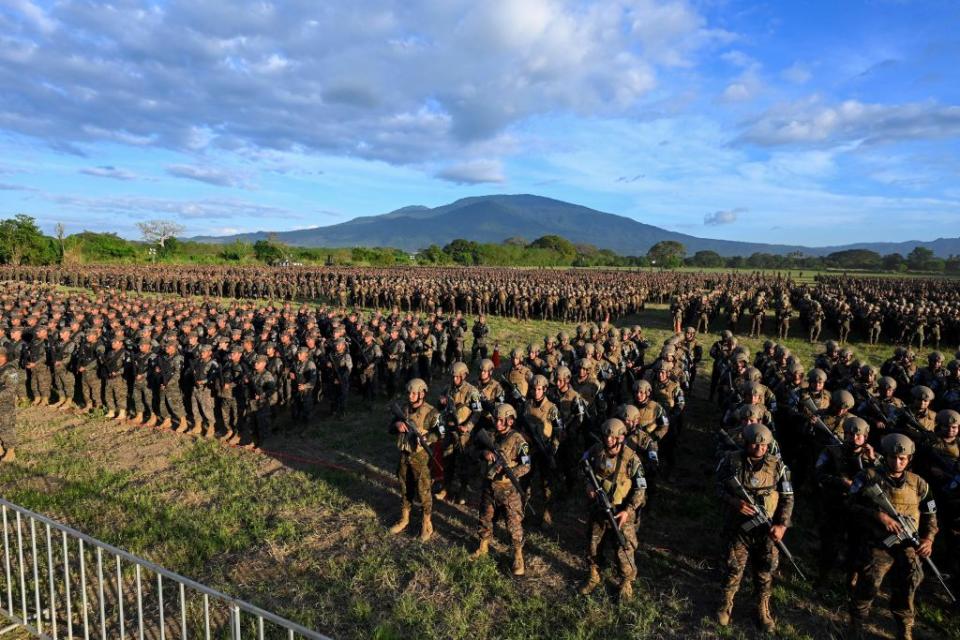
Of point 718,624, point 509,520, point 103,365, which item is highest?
point 103,365

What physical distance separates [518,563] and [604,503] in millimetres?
1479

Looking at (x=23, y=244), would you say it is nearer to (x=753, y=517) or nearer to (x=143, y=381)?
(x=143, y=381)

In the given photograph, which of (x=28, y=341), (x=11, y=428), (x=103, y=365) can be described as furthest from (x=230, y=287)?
(x=11, y=428)

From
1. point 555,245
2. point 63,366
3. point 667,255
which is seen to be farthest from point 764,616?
point 555,245

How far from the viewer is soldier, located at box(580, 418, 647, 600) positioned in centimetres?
583

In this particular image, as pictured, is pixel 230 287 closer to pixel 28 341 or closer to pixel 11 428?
pixel 28 341

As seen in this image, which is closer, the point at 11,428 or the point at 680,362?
the point at 11,428

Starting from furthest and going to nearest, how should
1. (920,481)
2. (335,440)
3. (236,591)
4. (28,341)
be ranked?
(28,341) < (335,440) < (236,591) < (920,481)

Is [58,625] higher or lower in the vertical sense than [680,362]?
lower

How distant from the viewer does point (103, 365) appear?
12.3m

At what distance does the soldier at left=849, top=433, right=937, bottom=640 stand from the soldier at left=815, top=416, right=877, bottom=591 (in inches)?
27.5

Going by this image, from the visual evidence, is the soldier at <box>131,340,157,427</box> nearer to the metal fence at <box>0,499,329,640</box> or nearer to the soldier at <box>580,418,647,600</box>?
A: the metal fence at <box>0,499,329,640</box>

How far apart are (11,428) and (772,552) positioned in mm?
12903

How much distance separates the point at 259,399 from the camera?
1059 cm
